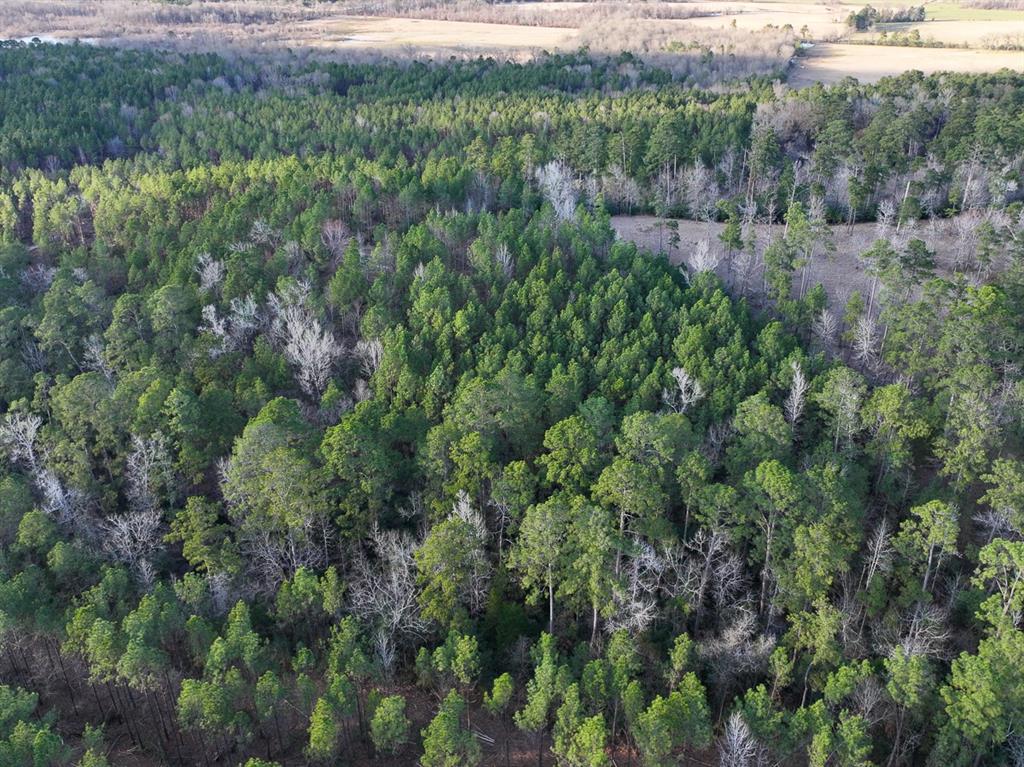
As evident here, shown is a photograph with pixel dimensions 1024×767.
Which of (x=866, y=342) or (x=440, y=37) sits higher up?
(x=440, y=37)

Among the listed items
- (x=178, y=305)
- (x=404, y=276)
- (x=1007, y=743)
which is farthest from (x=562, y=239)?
(x=1007, y=743)

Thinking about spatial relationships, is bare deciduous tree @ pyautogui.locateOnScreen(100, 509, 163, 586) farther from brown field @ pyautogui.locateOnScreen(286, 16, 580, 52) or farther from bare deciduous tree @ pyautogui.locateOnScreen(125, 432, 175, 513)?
brown field @ pyautogui.locateOnScreen(286, 16, 580, 52)

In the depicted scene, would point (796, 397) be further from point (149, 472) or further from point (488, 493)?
point (149, 472)

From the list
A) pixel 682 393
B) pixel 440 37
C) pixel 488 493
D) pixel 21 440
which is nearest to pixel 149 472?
pixel 21 440

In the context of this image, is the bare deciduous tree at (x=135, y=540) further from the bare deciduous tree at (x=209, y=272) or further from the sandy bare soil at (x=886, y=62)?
the sandy bare soil at (x=886, y=62)

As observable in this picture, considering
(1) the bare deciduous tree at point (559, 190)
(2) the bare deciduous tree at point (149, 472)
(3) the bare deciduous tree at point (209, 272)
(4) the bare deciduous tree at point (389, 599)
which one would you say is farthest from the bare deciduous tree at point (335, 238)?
(4) the bare deciduous tree at point (389, 599)

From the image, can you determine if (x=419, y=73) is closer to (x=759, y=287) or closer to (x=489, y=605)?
(x=759, y=287)
